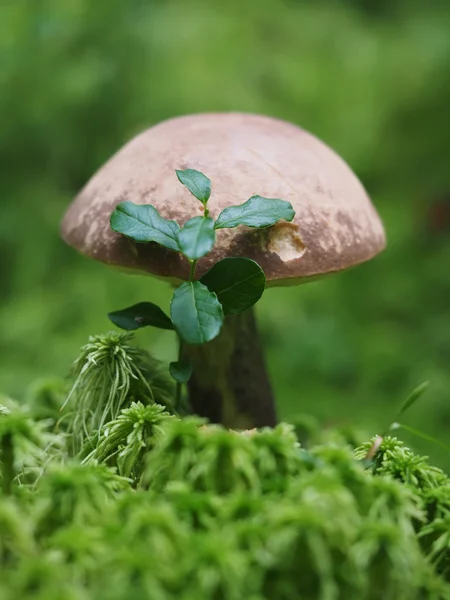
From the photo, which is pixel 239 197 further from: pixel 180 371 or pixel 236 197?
pixel 180 371

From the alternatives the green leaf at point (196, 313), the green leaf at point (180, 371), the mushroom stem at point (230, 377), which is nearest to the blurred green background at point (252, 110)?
the mushroom stem at point (230, 377)

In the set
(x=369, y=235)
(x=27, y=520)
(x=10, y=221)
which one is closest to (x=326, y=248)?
(x=369, y=235)

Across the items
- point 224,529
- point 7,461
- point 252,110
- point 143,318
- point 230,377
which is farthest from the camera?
point 252,110

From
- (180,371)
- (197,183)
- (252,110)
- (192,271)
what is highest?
(252,110)

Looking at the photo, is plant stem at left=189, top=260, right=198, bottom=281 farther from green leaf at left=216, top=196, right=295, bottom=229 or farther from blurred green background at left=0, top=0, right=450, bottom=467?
blurred green background at left=0, top=0, right=450, bottom=467

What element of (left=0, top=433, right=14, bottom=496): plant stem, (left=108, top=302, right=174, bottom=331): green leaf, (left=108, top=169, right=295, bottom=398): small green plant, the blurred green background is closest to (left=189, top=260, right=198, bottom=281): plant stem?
(left=108, top=169, right=295, bottom=398): small green plant

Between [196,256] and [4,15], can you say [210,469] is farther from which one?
[4,15]

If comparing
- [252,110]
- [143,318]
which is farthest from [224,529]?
[252,110]
